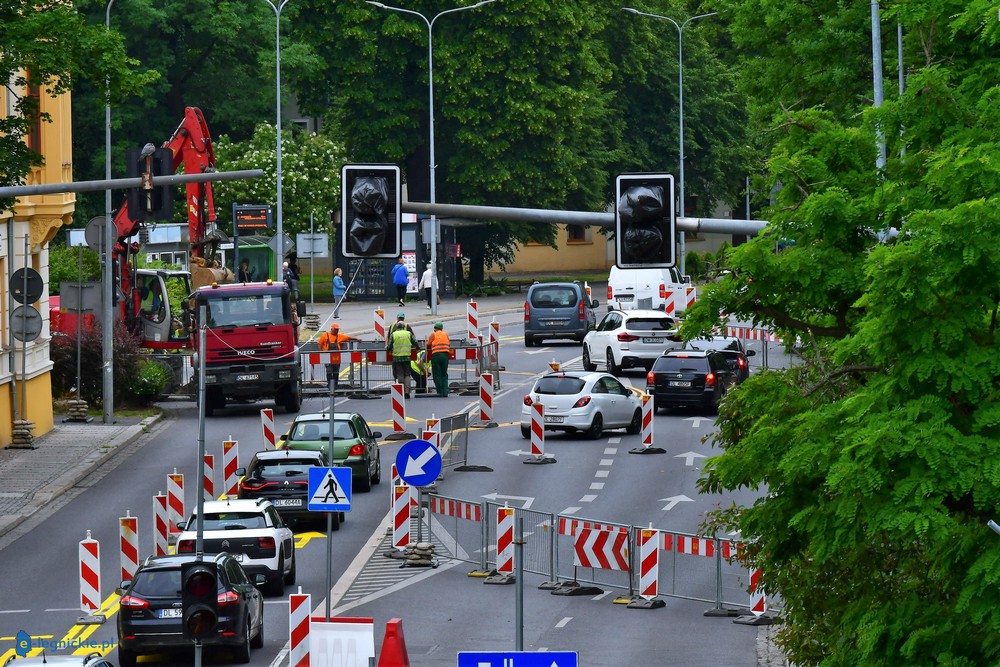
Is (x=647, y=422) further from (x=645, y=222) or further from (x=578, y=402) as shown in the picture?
(x=645, y=222)

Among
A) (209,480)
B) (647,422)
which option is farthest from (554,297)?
(209,480)

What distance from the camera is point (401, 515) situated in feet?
84.6

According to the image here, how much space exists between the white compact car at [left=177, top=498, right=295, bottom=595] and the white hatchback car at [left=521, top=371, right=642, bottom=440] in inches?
491

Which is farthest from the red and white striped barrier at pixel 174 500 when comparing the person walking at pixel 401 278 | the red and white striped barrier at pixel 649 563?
the person walking at pixel 401 278

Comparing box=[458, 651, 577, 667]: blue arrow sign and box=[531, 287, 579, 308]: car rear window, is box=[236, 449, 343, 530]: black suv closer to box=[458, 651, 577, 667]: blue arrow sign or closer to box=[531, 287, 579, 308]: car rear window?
box=[458, 651, 577, 667]: blue arrow sign

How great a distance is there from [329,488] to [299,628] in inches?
114

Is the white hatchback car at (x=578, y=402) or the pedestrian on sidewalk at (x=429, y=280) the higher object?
the pedestrian on sidewalk at (x=429, y=280)

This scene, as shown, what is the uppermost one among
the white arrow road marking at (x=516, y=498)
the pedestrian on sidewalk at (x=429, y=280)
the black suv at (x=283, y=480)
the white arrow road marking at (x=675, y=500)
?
the pedestrian on sidewalk at (x=429, y=280)

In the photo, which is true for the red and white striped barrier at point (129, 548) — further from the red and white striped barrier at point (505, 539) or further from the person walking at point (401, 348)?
the person walking at point (401, 348)

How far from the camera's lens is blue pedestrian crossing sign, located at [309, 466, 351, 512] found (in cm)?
2170

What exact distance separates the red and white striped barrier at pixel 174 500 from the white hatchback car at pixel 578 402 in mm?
A: 10847

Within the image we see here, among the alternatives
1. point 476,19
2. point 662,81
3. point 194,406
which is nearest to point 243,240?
point 476,19

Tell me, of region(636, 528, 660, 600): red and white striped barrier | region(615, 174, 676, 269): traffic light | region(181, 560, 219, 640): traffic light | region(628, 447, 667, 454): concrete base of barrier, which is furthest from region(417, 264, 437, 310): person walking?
region(615, 174, 676, 269): traffic light

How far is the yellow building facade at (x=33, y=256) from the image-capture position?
3550 centimetres
